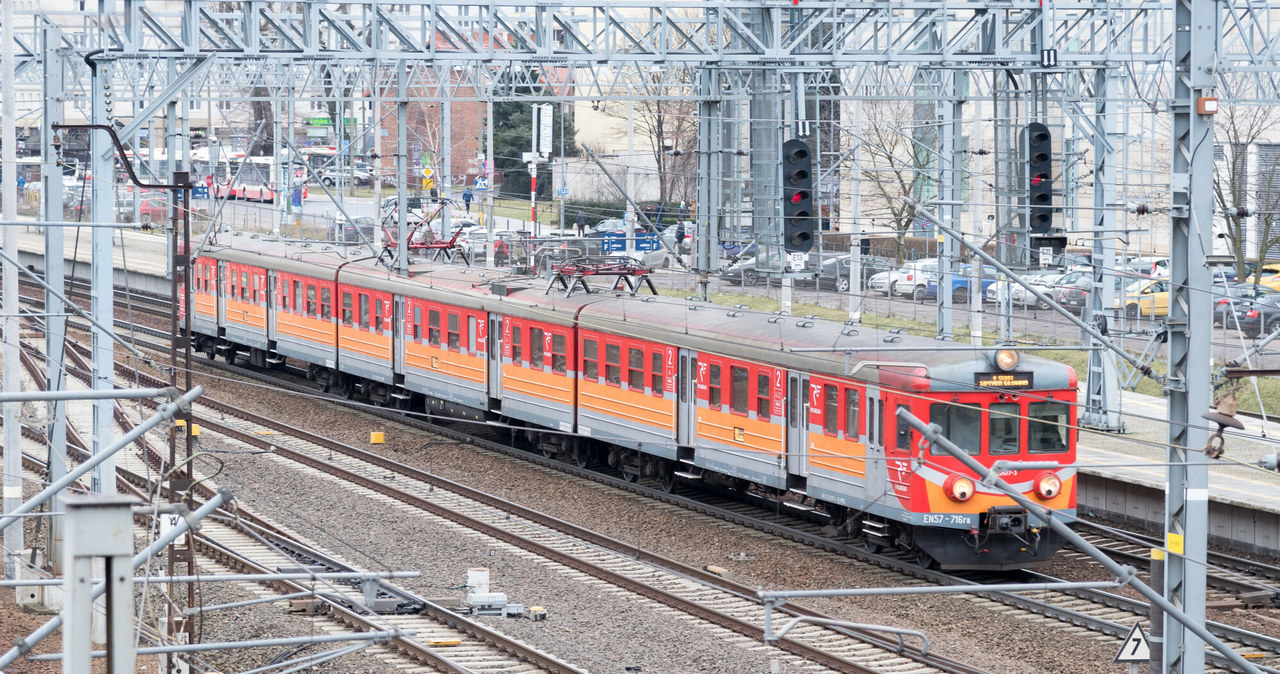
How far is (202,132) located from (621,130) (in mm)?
32449

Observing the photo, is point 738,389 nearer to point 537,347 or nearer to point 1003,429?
point 1003,429

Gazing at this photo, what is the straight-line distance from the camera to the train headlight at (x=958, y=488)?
17312 millimetres

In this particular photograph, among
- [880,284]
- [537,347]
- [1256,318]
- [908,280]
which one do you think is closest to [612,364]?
[537,347]

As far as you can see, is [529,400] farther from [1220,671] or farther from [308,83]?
[1220,671]

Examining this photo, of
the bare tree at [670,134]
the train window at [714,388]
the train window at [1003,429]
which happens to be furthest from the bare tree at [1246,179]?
the bare tree at [670,134]

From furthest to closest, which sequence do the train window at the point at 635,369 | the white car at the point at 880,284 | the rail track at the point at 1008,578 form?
the white car at the point at 880,284 < the train window at the point at 635,369 < the rail track at the point at 1008,578

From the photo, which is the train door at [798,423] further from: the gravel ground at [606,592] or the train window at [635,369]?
the train window at [635,369]

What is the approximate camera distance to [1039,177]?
73.8ft

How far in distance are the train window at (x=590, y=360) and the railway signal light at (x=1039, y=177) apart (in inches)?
255

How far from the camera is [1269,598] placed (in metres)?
17.3

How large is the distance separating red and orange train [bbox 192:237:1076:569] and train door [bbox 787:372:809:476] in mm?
23

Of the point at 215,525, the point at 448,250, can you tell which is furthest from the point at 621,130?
the point at 215,525

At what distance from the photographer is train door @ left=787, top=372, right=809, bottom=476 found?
62.6 ft

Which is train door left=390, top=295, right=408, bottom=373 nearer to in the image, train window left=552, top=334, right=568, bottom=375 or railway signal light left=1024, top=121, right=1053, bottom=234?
train window left=552, top=334, right=568, bottom=375
